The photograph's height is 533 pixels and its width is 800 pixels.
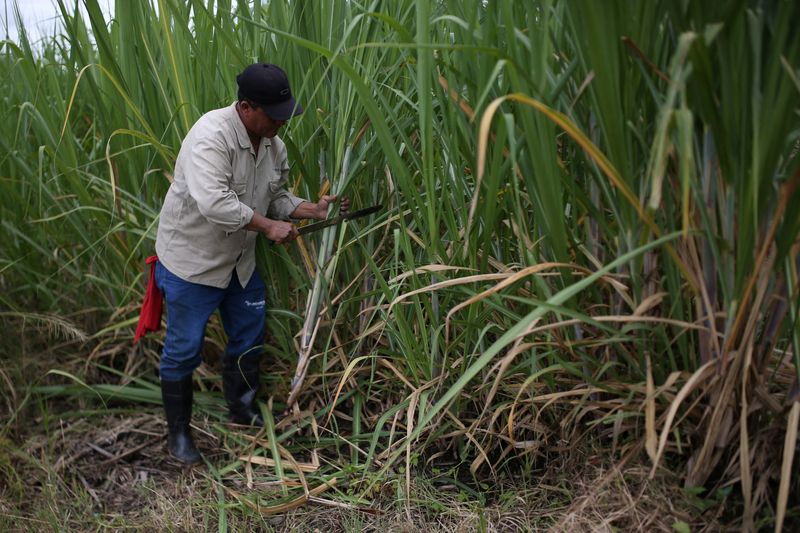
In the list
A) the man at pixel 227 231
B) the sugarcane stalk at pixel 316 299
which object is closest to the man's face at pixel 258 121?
the man at pixel 227 231

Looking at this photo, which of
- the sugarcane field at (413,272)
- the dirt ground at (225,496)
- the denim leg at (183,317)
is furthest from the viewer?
the denim leg at (183,317)

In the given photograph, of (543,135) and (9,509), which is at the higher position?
(543,135)

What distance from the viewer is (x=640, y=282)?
157 centimetres

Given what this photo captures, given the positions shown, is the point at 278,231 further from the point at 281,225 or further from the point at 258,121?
the point at 258,121

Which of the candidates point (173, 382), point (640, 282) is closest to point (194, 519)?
point (173, 382)

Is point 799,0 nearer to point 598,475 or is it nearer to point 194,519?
point 598,475

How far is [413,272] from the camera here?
188 cm

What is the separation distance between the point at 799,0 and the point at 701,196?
377 mm

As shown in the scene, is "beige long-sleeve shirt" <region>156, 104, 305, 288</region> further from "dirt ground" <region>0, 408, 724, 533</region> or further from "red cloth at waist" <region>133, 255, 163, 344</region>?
"dirt ground" <region>0, 408, 724, 533</region>

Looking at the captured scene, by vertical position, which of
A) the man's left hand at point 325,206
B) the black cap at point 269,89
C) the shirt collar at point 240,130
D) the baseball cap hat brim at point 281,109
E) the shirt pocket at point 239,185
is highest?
the black cap at point 269,89

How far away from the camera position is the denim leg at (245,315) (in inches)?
98.0

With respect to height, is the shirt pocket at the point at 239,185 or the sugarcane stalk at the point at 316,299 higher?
the shirt pocket at the point at 239,185

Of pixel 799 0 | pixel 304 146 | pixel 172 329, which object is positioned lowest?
pixel 172 329

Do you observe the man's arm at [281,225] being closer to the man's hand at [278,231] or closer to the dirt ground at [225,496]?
the man's hand at [278,231]
